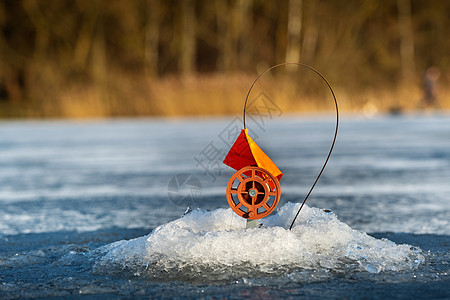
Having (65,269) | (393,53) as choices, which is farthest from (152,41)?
(65,269)

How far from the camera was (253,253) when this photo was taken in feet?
7.27

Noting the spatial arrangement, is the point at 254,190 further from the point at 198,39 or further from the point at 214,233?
the point at 198,39

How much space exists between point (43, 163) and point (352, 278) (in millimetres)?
5100

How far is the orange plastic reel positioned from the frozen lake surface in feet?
0.35

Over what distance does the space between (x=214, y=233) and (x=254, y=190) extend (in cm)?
22

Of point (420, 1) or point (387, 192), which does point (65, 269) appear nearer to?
point (387, 192)

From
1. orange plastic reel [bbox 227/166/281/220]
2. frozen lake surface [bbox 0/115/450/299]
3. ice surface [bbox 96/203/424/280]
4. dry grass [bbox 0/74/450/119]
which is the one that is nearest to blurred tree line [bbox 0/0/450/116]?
dry grass [bbox 0/74/450/119]

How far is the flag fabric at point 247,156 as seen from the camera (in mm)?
2209

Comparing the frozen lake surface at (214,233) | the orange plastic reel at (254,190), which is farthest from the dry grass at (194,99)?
the orange plastic reel at (254,190)

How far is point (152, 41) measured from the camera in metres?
25.0

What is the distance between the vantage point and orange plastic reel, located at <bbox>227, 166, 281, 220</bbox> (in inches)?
85.7

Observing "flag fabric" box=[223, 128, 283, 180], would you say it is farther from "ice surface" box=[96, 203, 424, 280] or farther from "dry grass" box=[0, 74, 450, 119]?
"dry grass" box=[0, 74, 450, 119]

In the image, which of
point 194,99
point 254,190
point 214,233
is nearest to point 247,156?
point 254,190

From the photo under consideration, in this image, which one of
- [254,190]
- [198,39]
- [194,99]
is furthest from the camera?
[198,39]
